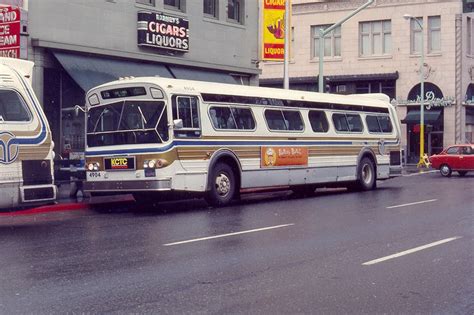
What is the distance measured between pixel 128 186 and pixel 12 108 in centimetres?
391

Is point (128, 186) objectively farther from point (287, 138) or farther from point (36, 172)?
point (287, 138)

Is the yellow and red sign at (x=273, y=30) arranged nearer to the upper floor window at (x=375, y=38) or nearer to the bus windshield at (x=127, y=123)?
the bus windshield at (x=127, y=123)

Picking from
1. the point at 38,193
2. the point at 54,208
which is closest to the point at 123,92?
the point at 54,208

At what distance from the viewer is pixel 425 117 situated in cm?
5241

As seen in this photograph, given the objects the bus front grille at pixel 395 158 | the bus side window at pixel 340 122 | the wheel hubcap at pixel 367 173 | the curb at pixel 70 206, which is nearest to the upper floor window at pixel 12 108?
the curb at pixel 70 206

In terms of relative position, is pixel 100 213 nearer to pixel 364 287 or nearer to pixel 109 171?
pixel 109 171

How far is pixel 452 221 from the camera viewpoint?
14.1m

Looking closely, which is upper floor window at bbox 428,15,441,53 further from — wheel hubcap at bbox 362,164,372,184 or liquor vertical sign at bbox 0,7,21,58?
liquor vertical sign at bbox 0,7,21,58

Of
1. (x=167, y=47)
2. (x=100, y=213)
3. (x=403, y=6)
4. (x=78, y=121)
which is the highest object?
(x=403, y=6)

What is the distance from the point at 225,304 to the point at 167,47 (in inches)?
812

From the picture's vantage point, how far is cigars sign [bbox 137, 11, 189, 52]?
26016 millimetres

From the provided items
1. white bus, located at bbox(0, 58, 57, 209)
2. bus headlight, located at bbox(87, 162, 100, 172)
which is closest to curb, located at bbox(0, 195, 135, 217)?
bus headlight, located at bbox(87, 162, 100, 172)

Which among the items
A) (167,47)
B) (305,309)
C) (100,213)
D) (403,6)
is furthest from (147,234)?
(403,6)

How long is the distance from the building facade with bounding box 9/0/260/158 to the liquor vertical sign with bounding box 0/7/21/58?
228 centimetres
